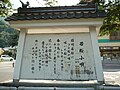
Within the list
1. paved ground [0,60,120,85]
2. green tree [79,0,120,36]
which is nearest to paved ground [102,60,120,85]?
paved ground [0,60,120,85]

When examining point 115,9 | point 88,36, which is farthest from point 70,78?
point 115,9

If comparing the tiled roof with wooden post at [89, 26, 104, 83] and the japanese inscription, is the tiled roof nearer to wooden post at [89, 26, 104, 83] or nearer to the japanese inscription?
wooden post at [89, 26, 104, 83]

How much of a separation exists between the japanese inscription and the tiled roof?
43.5 inches

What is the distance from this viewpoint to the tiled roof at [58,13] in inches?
399

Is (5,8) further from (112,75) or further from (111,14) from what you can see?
(112,75)

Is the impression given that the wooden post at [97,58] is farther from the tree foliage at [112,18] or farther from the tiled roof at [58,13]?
the tree foliage at [112,18]

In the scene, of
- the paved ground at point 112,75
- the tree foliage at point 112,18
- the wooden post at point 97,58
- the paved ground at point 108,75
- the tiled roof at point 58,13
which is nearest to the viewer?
the tiled roof at point 58,13

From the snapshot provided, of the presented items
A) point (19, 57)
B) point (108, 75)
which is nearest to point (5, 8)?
point (19, 57)

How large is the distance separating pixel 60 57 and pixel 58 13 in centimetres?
207

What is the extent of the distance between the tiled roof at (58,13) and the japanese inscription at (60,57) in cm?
111

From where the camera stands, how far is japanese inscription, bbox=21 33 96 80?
1065 cm

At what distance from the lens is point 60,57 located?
10.8 meters

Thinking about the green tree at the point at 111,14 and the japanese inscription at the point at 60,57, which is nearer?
the japanese inscription at the point at 60,57

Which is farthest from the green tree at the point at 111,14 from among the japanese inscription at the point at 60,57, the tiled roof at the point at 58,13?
the japanese inscription at the point at 60,57
